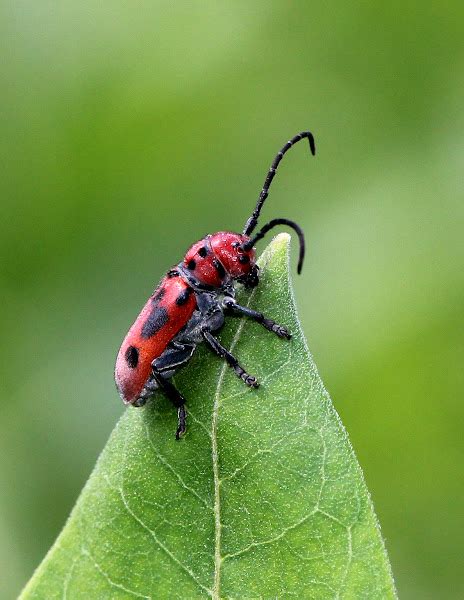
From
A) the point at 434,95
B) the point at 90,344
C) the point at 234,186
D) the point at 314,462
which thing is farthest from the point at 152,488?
the point at 434,95

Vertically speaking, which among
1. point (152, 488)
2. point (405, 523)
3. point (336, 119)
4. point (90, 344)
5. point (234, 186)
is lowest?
point (405, 523)

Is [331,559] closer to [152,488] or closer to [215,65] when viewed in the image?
[152,488]

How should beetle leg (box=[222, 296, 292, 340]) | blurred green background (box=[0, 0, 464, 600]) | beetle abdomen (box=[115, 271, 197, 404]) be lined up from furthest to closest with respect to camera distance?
blurred green background (box=[0, 0, 464, 600])
beetle abdomen (box=[115, 271, 197, 404])
beetle leg (box=[222, 296, 292, 340])

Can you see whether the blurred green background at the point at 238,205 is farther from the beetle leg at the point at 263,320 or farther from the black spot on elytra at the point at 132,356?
the beetle leg at the point at 263,320

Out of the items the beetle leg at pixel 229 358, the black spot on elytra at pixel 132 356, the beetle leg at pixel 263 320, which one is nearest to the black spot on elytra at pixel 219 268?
the black spot on elytra at pixel 132 356

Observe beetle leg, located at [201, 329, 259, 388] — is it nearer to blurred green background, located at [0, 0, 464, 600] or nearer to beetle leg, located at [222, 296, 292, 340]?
beetle leg, located at [222, 296, 292, 340]

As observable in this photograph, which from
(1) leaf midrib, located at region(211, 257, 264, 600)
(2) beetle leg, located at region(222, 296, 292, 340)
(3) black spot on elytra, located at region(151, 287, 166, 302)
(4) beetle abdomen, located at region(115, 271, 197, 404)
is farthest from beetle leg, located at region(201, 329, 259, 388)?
Result: (3) black spot on elytra, located at region(151, 287, 166, 302)

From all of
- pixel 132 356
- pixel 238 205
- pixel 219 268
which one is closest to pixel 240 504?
pixel 132 356
